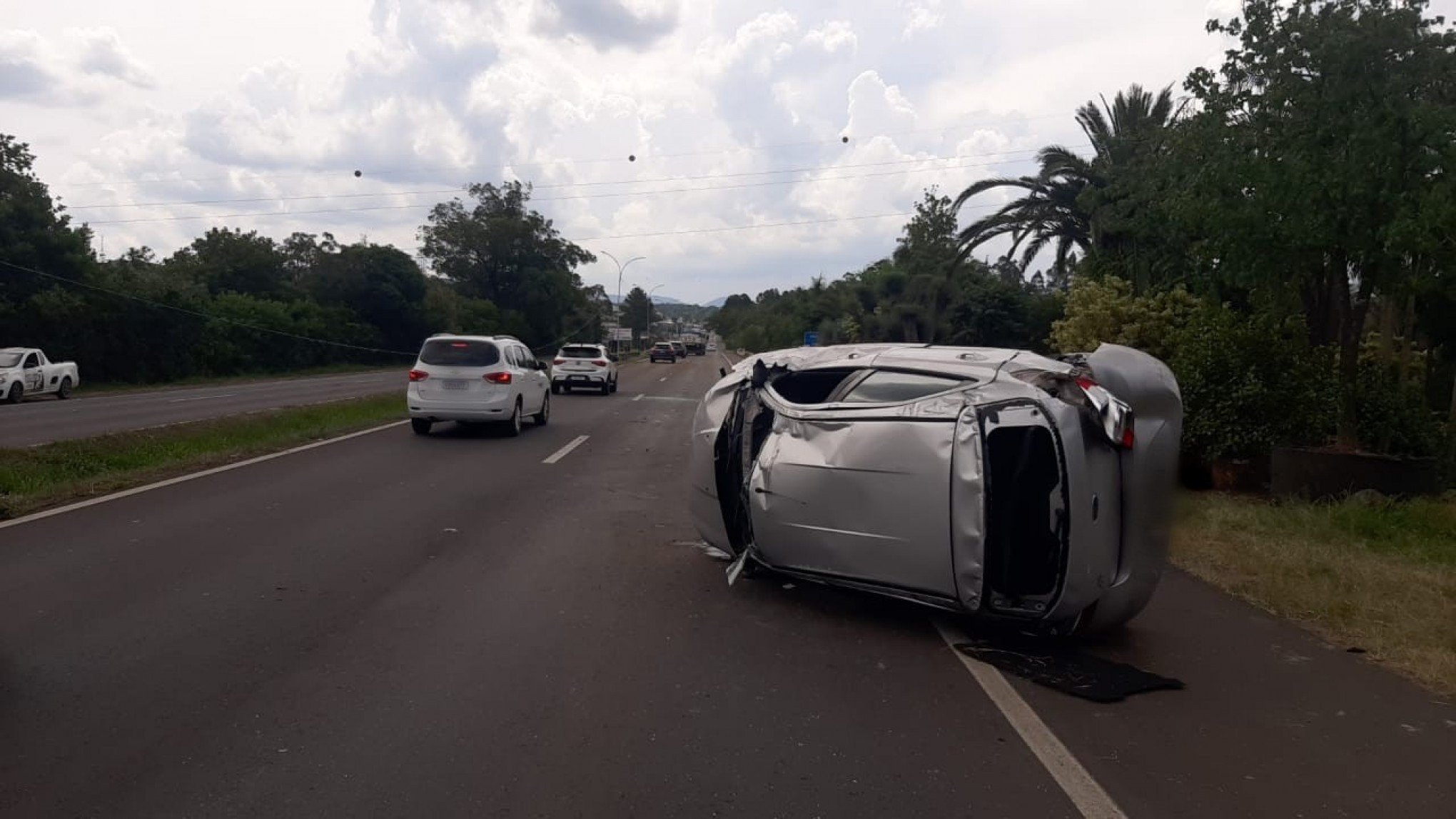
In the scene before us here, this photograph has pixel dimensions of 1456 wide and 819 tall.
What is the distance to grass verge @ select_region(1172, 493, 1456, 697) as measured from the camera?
22.2ft

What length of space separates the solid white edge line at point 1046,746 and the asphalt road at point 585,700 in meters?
0.05

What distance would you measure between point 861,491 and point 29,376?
30886mm

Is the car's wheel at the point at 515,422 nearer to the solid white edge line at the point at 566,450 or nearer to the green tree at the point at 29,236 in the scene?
the solid white edge line at the point at 566,450

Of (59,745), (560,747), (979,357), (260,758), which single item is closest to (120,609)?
(59,745)

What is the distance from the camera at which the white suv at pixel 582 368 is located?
3391 centimetres

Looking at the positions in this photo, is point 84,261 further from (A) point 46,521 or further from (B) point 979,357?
(B) point 979,357

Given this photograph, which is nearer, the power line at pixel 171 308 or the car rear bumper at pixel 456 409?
the car rear bumper at pixel 456 409

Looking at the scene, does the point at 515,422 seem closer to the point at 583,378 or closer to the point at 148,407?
the point at 148,407

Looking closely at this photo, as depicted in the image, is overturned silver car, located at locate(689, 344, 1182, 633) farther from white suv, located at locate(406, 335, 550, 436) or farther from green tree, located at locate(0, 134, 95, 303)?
green tree, located at locate(0, 134, 95, 303)

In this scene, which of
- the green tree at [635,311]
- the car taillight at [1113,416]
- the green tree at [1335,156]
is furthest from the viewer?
the green tree at [635,311]

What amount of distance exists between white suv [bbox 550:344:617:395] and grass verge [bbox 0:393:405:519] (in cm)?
1196

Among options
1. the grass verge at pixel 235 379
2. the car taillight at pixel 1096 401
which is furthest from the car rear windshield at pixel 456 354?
the grass verge at pixel 235 379

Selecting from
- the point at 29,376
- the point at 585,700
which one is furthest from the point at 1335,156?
the point at 29,376

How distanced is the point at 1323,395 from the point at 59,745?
1305 cm
